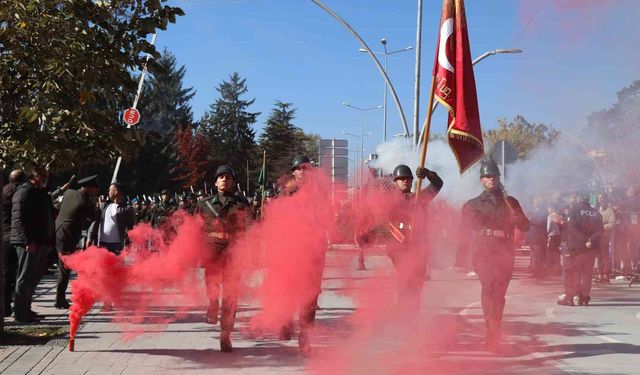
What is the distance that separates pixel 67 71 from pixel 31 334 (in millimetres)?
3316

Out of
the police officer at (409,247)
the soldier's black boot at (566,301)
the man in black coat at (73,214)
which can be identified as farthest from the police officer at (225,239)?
the soldier's black boot at (566,301)

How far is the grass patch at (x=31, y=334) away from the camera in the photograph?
324 inches

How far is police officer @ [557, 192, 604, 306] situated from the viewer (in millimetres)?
12406

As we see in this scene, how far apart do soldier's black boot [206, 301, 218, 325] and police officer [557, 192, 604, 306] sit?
6.28 metres

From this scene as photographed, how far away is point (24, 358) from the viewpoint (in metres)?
7.39

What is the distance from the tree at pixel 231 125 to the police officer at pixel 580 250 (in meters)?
85.8

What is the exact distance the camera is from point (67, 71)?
7.48 meters

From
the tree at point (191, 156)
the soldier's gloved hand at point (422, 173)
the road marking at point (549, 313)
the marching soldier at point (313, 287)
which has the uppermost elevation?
the tree at point (191, 156)

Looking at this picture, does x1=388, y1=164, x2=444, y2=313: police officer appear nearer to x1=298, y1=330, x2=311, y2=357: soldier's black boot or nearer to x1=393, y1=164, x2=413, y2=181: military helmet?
x1=393, y1=164, x2=413, y2=181: military helmet

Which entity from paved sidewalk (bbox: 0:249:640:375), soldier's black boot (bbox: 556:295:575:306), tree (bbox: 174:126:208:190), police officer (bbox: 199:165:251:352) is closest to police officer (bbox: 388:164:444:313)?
paved sidewalk (bbox: 0:249:640:375)

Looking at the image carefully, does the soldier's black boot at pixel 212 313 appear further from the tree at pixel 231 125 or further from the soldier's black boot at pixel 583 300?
the tree at pixel 231 125

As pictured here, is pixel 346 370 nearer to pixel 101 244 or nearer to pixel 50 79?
pixel 50 79

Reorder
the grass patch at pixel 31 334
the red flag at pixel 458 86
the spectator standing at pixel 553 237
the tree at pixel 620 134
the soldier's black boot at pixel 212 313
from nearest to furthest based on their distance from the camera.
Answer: the grass patch at pixel 31 334, the red flag at pixel 458 86, the soldier's black boot at pixel 212 313, the tree at pixel 620 134, the spectator standing at pixel 553 237

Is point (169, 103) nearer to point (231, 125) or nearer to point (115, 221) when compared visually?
point (231, 125)
